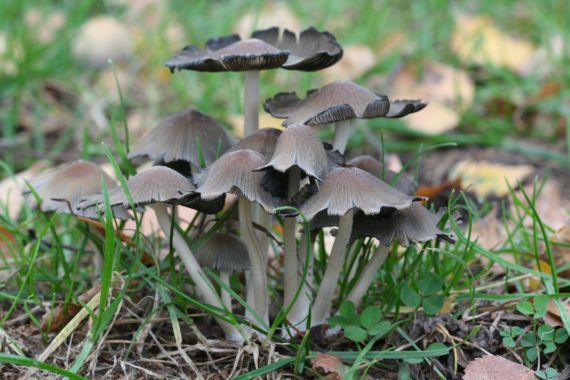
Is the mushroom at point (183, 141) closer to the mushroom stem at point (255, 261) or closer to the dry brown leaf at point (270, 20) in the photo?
the mushroom stem at point (255, 261)

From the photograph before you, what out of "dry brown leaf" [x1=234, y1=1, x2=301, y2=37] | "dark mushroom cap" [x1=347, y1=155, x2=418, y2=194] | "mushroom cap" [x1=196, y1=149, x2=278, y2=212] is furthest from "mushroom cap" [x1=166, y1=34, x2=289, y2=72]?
"dry brown leaf" [x1=234, y1=1, x2=301, y2=37]

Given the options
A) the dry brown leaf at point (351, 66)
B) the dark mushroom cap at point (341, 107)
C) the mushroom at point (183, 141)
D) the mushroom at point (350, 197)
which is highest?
the dark mushroom cap at point (341, 107)

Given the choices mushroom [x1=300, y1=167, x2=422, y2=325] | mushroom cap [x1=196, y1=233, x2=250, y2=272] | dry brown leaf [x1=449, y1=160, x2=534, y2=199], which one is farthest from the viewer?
dry brown leaf [x1=449, y1=160, x2=534, y2=199]

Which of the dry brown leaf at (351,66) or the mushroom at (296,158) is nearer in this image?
the mushroom at (296,158)

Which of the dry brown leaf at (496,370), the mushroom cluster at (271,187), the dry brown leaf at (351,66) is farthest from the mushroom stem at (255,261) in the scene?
the dry brown leaf at (351,66)

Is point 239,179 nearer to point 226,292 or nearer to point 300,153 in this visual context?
point 300,153

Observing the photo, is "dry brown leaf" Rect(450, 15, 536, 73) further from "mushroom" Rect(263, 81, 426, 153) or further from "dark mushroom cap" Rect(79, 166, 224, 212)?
"dark mushroom cap" Rect(79, 166, 224, 212)

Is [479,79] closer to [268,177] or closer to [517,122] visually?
[517,122]
